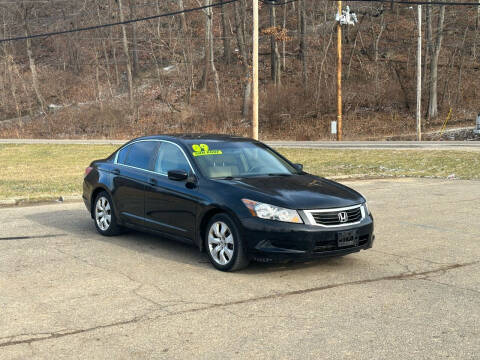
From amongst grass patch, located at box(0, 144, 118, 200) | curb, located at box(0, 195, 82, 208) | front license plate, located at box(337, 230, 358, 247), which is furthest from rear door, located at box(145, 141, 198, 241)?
grass patch, located at box(0, 144, 118, 200)

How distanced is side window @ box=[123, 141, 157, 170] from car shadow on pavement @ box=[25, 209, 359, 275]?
42.9 inches

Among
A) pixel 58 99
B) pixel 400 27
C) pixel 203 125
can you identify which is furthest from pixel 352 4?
pixel 58 99

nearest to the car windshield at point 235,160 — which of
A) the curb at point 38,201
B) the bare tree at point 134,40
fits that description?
the curb at point 38,201

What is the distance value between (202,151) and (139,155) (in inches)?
48.7

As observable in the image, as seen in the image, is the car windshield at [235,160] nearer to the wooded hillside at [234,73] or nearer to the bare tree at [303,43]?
the wooded hillside at [234,73]

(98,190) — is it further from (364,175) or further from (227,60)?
(227,60)

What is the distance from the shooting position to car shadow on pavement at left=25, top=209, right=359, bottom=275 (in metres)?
7.02

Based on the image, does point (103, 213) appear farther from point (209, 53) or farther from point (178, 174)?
point (209, 53)

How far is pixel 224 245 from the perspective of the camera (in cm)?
669

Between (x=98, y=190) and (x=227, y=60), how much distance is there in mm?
46681

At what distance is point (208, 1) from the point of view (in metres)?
46.6

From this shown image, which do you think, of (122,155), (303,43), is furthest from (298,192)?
(303,43)

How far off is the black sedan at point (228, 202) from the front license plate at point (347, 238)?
0.04 feet

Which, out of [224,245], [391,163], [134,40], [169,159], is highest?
[134,40]
